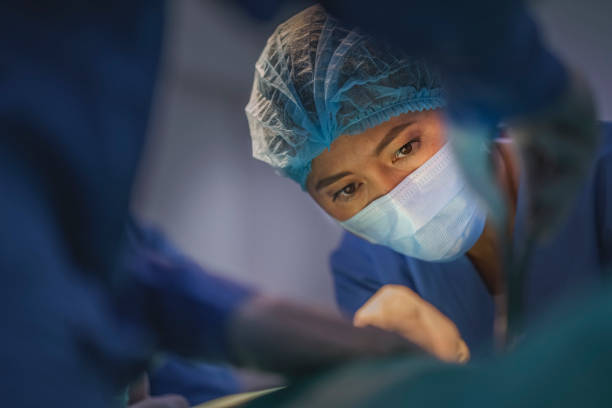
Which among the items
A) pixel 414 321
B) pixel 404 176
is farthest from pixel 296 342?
pixel 404 176

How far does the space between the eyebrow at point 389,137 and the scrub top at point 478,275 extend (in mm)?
277

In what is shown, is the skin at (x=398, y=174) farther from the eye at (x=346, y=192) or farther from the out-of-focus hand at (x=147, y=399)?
the out-of-focus hand at (x=147, y=399)

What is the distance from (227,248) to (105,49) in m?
1.12

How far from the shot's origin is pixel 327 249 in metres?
1.37

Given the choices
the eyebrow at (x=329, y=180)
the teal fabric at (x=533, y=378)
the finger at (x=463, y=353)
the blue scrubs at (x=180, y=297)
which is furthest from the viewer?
the eyebrow at (x=329, y=180)

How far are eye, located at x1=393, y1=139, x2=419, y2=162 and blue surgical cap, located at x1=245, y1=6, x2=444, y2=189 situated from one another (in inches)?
2.9

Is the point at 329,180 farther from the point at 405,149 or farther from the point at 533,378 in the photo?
the point at 533,378

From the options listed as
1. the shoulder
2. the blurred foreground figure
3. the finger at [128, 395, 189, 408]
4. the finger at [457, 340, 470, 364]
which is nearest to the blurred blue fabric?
the blurred foreground figure

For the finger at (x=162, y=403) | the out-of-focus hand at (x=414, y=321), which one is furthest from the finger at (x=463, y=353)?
the finger at (x=162, y=403)

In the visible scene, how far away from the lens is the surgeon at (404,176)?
962 mm

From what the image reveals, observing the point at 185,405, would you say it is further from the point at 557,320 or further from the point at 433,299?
the point at 557,320

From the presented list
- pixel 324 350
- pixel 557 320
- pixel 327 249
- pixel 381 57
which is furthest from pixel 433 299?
pixel 557 320

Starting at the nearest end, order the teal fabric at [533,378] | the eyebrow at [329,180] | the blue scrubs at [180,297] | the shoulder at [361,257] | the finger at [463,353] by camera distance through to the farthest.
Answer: the teal fabric at [533,378] → the blue scrubs at [180,297] → the finger at [463,353] → the eyebrow at [329,180] → the shoulder at [361,257]

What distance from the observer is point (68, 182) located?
1.55 feet
